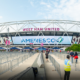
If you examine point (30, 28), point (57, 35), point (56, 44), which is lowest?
point (56, 44)

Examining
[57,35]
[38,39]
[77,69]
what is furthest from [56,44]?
[77,69]

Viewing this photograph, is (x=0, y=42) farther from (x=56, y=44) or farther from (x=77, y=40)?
(x=77, y=40)

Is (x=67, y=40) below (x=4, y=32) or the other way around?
below

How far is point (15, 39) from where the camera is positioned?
75.5m

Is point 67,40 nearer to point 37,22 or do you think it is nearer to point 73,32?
point 73,32

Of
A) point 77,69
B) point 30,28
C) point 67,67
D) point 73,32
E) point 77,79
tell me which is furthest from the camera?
point 73,32

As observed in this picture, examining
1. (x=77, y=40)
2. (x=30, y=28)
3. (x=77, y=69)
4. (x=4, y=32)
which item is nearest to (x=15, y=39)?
(x=4, y=32)

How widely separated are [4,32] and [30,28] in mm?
19966

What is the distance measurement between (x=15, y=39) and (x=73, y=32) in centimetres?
4010

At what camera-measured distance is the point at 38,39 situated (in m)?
72.0

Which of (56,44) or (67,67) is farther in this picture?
(56,44)

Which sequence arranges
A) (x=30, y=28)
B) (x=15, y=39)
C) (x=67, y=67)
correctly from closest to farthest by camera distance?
(x=67, y=67)
(x=30, y=28)
(x=15, y=39)

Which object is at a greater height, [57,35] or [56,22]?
[56,22]

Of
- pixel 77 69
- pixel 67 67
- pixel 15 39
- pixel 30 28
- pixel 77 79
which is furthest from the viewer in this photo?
pixel 15 39
